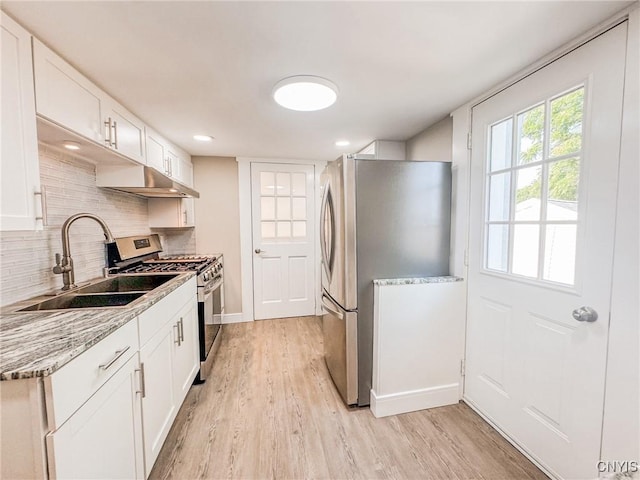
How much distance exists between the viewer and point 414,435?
5.34ft

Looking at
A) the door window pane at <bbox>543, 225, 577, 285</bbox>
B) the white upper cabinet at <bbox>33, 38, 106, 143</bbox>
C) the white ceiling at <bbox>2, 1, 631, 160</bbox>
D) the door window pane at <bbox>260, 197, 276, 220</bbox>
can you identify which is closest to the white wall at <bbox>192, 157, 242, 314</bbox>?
the door window pane at <bbox>260, 197, 276, 220</bbox>

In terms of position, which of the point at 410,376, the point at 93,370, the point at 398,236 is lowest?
the point at 410,376

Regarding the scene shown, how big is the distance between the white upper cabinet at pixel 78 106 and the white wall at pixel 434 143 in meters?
2.32

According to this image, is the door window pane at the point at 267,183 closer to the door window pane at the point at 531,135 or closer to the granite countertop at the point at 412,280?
the granite countertop at the point at 412,280

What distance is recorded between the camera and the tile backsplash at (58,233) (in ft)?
4.36

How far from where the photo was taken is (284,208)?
3.57 meters

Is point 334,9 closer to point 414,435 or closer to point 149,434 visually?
point 149,434

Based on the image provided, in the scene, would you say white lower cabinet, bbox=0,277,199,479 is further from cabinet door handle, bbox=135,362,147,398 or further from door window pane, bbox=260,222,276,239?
door window pane, bbox=260,222,276,239

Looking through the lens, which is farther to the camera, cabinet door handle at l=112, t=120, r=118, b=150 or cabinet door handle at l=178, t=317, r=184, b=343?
cabinet door handle at l=178, t=317, r=184, b=343

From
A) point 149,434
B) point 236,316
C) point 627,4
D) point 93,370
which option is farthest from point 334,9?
point 236,316

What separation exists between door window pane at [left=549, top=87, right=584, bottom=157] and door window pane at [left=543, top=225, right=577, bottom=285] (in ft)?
1.21

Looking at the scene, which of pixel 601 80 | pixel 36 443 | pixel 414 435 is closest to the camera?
pixel 36 443

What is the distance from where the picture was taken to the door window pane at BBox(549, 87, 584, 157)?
1.23 metres

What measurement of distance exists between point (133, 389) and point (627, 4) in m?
2.52
